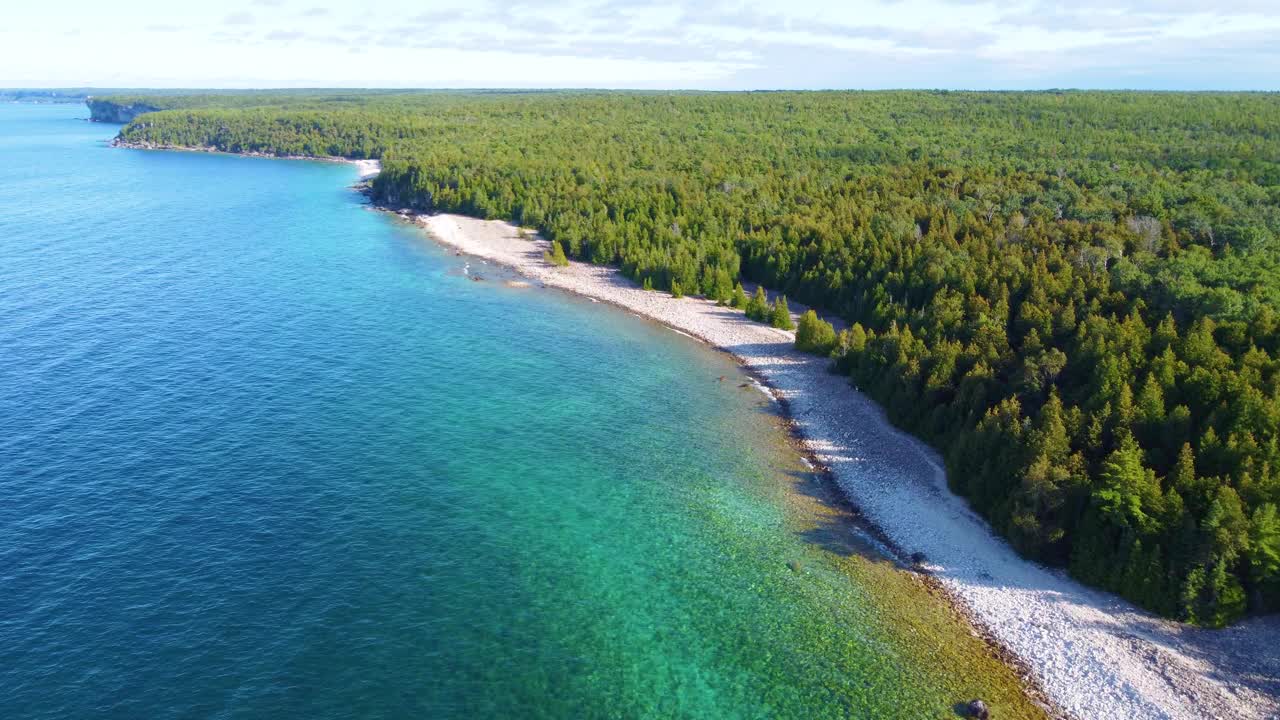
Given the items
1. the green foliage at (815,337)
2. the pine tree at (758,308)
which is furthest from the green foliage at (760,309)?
the green foliage at (815,337)

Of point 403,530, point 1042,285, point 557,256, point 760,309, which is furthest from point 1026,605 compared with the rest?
point 557,256

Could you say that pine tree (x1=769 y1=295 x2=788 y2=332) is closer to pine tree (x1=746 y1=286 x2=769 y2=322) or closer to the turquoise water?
pine tree (x1=746 y1=286 x2=769 y2=322)

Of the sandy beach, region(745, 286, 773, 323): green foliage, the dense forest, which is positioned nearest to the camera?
the sandy beach

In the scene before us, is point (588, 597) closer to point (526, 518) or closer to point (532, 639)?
point (532, 639)

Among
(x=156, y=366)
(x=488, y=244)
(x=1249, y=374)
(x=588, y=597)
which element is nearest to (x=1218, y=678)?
(x=1249, y=374)

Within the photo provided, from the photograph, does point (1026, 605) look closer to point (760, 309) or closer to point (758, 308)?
point (760, 309)

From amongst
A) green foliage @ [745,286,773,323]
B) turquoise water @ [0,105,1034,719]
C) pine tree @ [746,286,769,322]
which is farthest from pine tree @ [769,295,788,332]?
turquoise water @ [0,105,1034,719]

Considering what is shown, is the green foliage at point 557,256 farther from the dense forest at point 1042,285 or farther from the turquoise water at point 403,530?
the turquoise water at point 403,530
